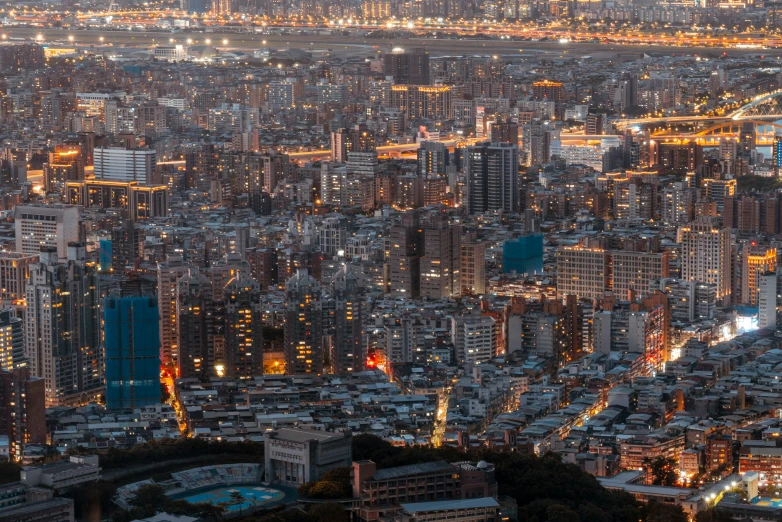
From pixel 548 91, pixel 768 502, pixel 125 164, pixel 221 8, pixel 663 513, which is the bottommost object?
pixel 768 502

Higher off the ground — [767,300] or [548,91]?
[548,91]

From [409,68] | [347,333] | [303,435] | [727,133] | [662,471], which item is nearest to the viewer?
[303,435]

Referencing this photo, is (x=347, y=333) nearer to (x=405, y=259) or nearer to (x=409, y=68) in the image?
(x=405, y=259)

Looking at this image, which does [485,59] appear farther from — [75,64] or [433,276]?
[433,276]

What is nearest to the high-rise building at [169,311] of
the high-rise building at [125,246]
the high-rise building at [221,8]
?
the high-rise building at [125,246]

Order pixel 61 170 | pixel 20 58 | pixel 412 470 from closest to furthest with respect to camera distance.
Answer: pixel 412 470, pixel 61 170, pixel 20 58

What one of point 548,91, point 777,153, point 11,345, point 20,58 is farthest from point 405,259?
point 20,58
